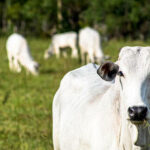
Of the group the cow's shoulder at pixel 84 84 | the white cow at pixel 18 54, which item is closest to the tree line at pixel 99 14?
the white cow at pixel 18 54

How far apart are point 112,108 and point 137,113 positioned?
2.32 feet

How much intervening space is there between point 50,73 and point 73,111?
12.7 meters

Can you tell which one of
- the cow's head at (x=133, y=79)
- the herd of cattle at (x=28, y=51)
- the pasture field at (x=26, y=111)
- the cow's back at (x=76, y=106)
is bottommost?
the pasture field at (x=26, y=111)

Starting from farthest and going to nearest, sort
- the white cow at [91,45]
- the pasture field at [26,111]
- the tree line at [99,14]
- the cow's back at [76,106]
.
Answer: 1. the tree line at [99,14]
2. the white cow at [91,45]
3. the pasture field at [26,111]
4. the cow's back at [76,106]

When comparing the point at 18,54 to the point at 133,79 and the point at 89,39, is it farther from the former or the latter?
the point at 133,79

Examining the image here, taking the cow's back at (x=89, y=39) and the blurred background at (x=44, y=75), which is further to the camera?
the cow's back at (x=89, y=39)

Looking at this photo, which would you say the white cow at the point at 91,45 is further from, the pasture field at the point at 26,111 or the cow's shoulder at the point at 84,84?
the cow's shoulder at the point at 84,84

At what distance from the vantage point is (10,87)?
13.5m

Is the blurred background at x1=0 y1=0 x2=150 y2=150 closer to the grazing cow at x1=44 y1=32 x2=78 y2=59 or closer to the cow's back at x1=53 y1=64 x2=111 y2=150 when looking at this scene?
the cow's back at x1=53 y1=64 x2=111 y2=150

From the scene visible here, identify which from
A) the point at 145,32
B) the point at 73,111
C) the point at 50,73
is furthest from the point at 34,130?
the point at 145,32

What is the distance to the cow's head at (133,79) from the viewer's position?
367 cm

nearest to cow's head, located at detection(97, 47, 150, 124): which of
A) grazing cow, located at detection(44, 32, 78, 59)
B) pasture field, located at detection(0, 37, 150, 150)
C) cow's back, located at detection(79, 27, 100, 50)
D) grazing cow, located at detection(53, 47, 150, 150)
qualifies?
grazing cow, located at detection(53, 47, 150, 150)

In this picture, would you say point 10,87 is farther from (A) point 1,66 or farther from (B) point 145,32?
(B) point 145,32

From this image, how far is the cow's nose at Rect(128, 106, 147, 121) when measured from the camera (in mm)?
3619
